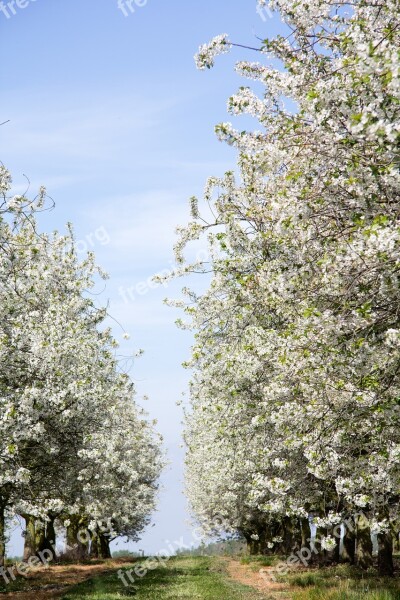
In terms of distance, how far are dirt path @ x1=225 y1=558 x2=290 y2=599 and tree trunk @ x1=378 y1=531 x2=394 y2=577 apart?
3.72 m

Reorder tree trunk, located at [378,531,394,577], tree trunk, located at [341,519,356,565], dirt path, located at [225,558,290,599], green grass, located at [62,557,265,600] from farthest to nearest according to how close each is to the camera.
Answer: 1. tree trunk, located at [341,519,356,565]
2. tree trunk, located at [378,531,394,577]
3. dirt path, located at [225,558,290,599]
4. green grass, located at [62,557,265,600]

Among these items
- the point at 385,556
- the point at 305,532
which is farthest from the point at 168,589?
the point at 305,532

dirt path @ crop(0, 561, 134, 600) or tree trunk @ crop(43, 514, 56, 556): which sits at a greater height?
tree trunk @ crop(43, 514, 56, 556)

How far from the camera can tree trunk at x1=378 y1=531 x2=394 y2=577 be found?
21.7m

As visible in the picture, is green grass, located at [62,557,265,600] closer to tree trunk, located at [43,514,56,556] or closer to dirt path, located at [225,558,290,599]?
dirt path, located at [225,558,290,599]

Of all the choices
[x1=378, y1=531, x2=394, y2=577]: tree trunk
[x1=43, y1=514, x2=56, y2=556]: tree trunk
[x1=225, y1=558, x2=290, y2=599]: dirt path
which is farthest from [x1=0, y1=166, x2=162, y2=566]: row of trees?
[x1=43, y1=514, x2=56, y2=556]: tree trunk

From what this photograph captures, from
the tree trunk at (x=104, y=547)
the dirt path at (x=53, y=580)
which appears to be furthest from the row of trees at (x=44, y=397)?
A: the tree trunk at (x=104, y=547)

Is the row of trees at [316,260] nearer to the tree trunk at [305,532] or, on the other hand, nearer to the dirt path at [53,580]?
the dirt path at [53,580]

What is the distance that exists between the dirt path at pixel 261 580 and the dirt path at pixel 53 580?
7854mm

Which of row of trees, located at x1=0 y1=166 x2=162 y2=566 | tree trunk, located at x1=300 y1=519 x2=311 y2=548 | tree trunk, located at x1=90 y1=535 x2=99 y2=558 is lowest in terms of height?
tree trunk, located at x1=90 y1=535 x2=99 y2=558

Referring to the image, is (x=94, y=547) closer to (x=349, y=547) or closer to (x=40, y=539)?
(x=40, y=539)

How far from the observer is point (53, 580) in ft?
92.6

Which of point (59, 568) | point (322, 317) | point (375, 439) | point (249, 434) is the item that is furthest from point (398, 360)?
point (59, 568)

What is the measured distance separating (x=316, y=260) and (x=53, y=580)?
24459 millimetres
